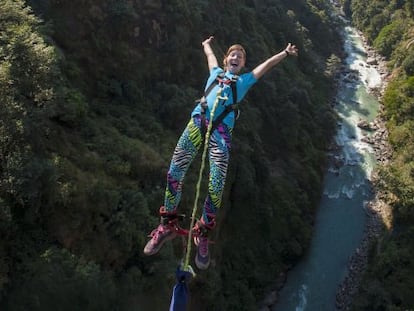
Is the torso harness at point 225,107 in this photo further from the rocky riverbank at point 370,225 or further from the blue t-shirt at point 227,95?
the rocky riverbank at point 370,225

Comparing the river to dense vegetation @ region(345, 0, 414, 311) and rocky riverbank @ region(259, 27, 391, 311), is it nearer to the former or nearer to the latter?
rocky riverbank @ region(259, 27, 391, 311)

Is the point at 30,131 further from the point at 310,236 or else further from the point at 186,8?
the point at 310,236

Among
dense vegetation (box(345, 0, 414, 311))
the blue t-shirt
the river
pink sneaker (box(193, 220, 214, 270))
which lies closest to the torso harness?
the blue t-shirt

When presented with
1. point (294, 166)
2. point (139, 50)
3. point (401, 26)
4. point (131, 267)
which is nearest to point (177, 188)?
point (131, 267)

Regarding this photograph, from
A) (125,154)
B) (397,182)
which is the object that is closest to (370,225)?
(397,182)

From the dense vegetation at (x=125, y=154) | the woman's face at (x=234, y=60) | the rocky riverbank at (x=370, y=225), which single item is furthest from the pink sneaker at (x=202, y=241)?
the rocky riverbank at (x=370, y=225)

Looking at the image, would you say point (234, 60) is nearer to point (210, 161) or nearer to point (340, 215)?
point (210, 161)
